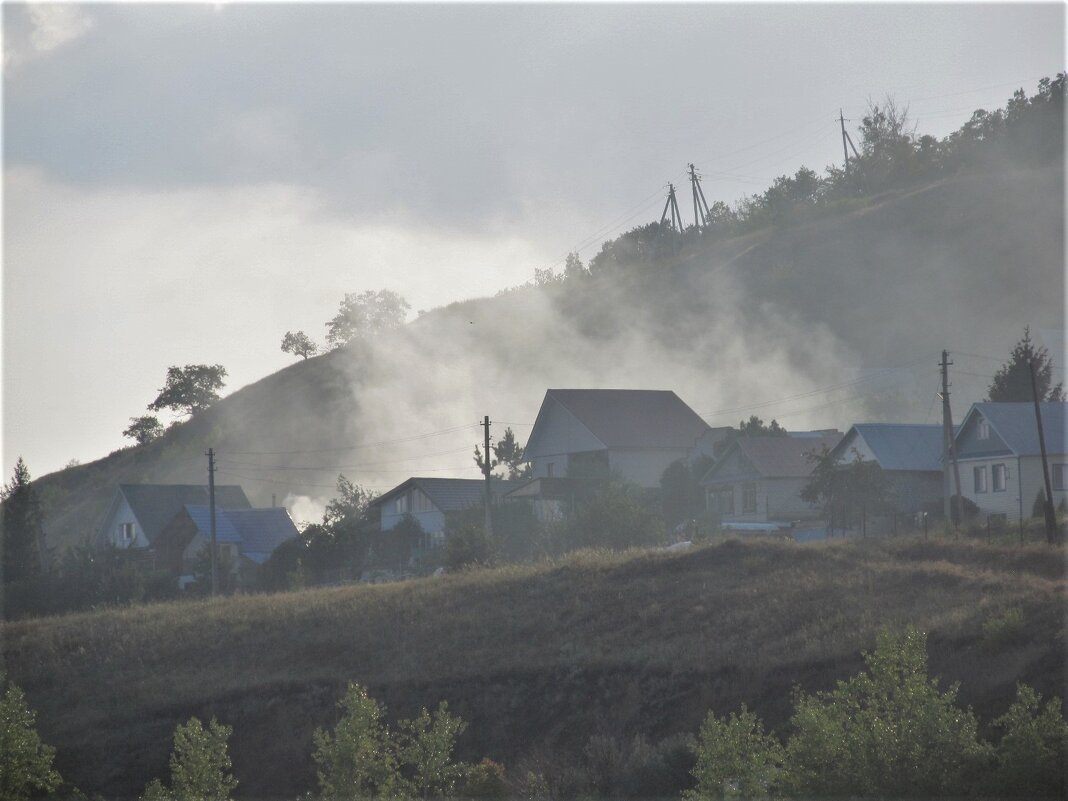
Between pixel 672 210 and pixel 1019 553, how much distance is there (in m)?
88.1

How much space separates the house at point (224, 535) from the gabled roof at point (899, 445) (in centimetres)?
2990

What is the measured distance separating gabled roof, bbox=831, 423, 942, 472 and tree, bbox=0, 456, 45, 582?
36694mm

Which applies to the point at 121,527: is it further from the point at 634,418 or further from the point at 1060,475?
the point at 1060,475

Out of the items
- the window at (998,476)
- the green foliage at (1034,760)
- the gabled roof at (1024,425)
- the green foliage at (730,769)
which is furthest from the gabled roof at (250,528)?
the green foliage at (1034,760)

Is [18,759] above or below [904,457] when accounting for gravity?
below

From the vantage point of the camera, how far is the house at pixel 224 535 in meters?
64.6

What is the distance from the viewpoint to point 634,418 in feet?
228

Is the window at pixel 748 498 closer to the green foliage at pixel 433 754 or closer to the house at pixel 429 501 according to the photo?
the house at pixel 429 501

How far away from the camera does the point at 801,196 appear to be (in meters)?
140

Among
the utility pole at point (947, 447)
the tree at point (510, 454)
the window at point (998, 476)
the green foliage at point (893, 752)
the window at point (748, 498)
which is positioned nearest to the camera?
the green foliage at point (893, 752)

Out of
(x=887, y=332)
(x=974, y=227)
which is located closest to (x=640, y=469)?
(x=887, y=332)

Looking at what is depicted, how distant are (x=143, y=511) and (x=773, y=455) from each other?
37229 mm

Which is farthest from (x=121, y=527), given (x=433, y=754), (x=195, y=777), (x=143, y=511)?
(x=433, y=754)

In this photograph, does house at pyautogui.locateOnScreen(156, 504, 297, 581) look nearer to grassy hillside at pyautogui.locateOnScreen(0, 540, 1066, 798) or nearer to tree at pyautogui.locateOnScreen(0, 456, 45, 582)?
tree at pyautogui.locateOnScreen(0, 456, 45, 582)
